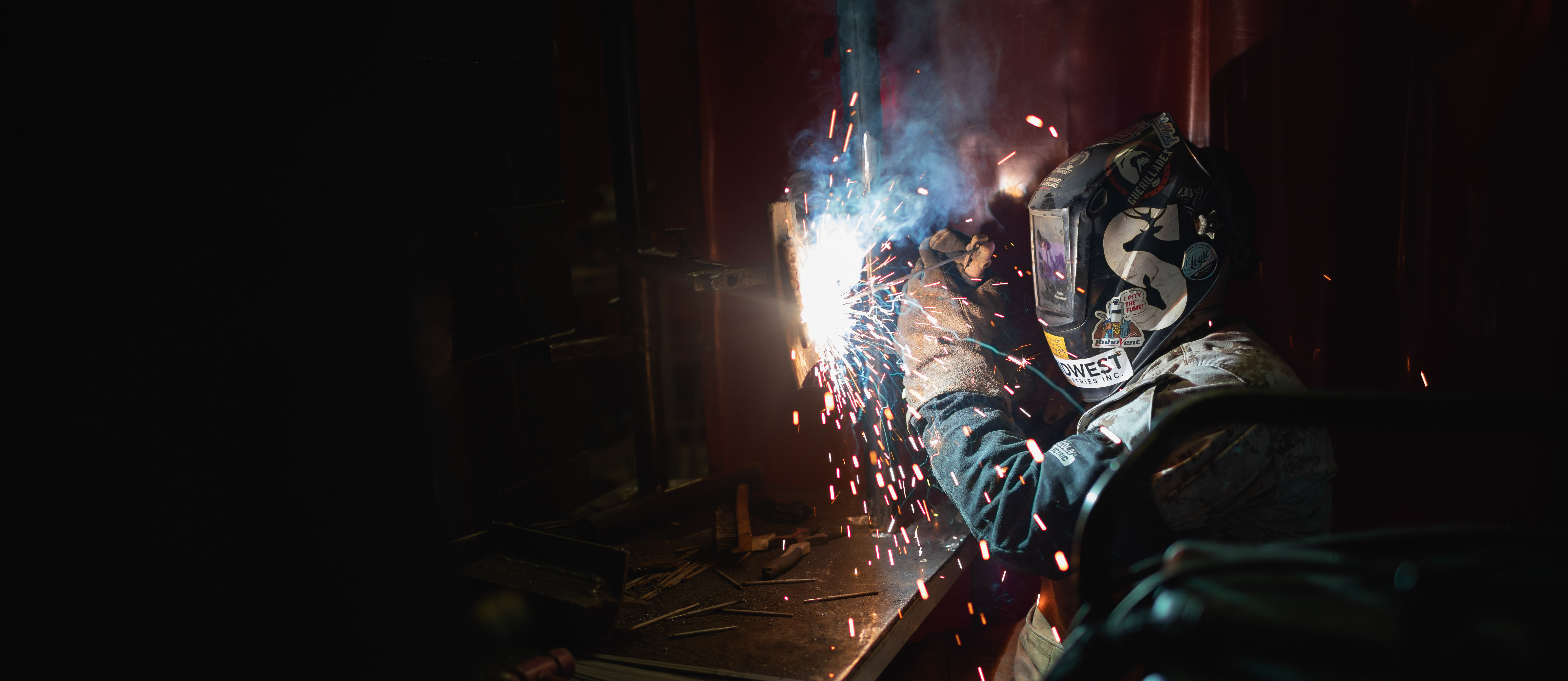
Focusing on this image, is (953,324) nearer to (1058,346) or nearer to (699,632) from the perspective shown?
(1058,346)

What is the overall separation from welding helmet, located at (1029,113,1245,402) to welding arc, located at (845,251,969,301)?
0.31 metres

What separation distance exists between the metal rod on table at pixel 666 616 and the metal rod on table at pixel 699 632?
3.1 inches

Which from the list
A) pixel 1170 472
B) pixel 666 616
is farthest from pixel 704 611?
pixel 1170 472

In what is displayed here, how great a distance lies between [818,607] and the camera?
6.71ft

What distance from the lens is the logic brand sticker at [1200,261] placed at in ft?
6.46

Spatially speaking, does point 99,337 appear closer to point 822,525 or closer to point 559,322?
point 559,322

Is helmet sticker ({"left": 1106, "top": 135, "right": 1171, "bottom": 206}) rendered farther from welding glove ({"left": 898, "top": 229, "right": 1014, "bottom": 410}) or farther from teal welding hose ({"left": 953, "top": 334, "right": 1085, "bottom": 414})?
teal welding hose ({"left": 953, "top": 334, "right": 1085, "bottom": 414})

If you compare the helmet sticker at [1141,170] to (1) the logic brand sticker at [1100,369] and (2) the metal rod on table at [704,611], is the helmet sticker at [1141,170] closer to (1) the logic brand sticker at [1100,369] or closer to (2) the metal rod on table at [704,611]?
(1) the logic brand sticker at [1100,369]

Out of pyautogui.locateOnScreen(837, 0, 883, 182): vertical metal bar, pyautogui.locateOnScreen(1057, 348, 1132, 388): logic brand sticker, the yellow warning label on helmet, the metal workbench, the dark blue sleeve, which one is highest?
pyautogui.locateOnScreen(837, 0, 883, 182): vertical metal bar

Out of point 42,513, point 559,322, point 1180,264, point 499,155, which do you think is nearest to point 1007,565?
point 1180,264

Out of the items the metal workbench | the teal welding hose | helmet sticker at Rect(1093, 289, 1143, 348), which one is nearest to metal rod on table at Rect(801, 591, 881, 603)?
the metal workbench

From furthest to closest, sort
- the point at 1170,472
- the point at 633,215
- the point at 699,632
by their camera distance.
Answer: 1. the point at 633,215
2. the point at 699,632
3. the point at 1170,472

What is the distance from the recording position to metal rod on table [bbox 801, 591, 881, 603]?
2.07 metres

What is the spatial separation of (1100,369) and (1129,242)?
369 mm
